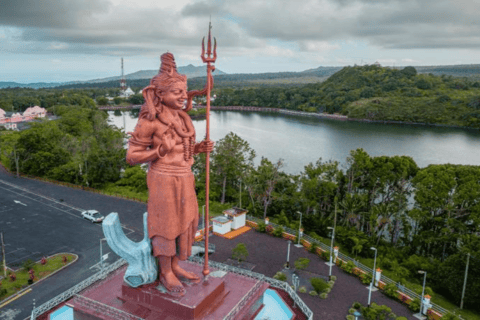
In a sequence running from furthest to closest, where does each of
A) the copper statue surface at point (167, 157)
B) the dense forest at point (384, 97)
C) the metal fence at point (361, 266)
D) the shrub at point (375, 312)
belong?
the dense forest at point (384, 97) → the metal fence at point (361, 266) → the shrub at point (375, 312) → the copper statue surface at point (167, 157)

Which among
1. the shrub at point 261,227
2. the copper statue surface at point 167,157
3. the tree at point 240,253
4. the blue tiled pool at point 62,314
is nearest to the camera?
the copper statue surface at point 167,157

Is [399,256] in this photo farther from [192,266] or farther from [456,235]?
[192,266]

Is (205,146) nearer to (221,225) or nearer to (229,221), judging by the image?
(221,225)

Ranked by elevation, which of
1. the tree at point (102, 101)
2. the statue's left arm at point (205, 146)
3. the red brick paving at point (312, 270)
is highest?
the statue's left arm at point (205, 146)

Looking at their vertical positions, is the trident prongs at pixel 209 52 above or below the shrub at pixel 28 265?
above

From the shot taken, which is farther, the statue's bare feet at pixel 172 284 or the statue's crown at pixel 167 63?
the statue's bare feet at pixel 172 284

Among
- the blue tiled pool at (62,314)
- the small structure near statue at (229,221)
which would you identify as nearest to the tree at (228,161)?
the small structure near statue at (229,221)

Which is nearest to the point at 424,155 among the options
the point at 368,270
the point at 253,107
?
the point at 368,270

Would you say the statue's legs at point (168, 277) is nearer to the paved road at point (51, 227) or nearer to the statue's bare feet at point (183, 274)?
the statue's bare feet at point (183, 274)
